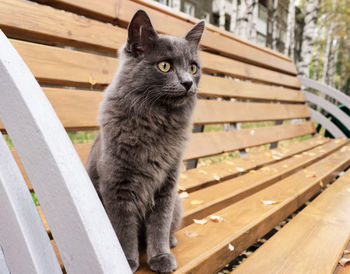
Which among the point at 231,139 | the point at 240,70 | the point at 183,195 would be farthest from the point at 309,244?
the point at 240,70

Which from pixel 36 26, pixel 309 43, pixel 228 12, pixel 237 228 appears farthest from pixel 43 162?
pixel 228 12

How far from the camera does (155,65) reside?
1.15 metres

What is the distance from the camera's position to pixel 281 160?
265 cm

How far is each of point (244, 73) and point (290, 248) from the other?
207cm

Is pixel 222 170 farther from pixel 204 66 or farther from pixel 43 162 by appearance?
pixel 43 162

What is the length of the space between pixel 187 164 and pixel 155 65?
140cm

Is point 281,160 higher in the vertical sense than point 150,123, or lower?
lower

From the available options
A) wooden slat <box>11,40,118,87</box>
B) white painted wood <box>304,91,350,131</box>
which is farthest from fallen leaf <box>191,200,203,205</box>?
white painted wood <box>304,91,350,131</box>

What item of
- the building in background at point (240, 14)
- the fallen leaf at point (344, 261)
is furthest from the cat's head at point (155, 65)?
the building in background at point (240, 14)

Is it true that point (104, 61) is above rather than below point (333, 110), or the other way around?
above

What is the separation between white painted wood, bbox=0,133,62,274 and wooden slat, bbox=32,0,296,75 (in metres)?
1.29

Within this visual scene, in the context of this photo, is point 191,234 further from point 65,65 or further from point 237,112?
point 237,112

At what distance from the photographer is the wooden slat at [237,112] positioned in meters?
2.29

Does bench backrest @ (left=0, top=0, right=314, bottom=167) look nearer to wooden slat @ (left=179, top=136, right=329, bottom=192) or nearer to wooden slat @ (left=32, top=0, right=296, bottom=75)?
wooden slat @ (left=32, top=0, right=296, bottom=75)
